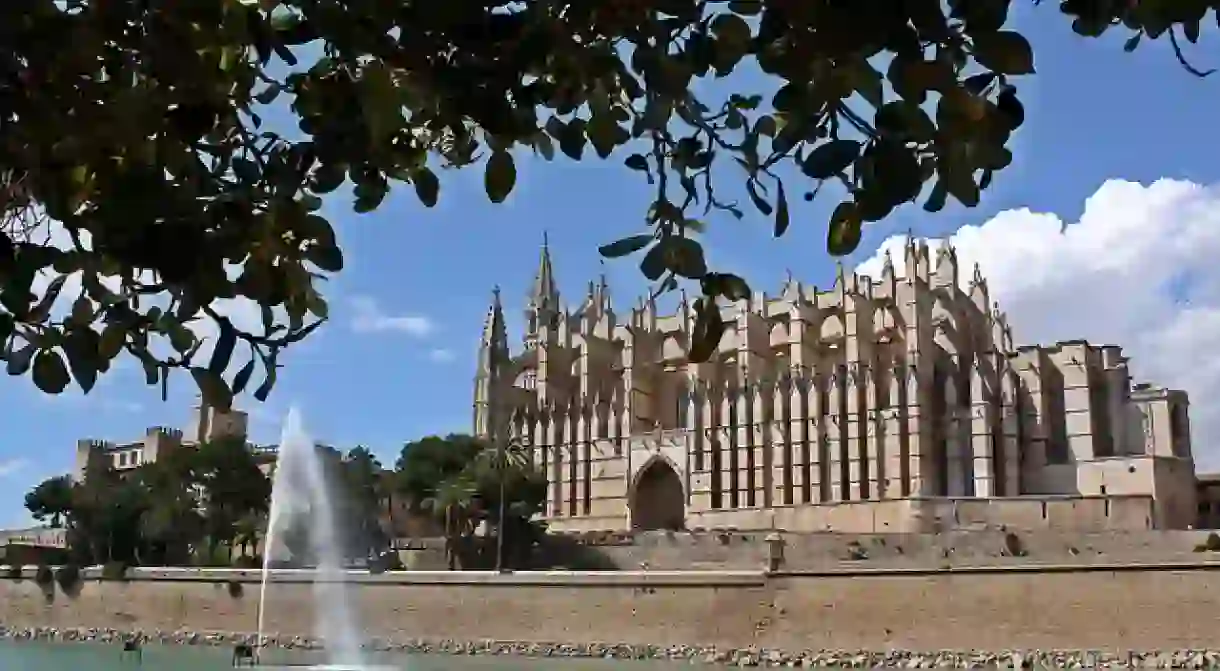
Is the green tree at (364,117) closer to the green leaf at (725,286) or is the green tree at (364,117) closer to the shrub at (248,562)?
the green leaf at (725,286)

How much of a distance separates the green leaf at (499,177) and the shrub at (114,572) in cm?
4046

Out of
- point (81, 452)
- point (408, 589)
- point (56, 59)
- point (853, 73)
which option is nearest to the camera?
point (853, 73)

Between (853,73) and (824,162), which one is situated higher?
(853,73)

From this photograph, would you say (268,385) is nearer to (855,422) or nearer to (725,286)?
(725,286)

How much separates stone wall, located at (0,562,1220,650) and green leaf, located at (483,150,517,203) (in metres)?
25.8

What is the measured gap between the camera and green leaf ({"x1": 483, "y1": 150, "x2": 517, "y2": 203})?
10.2ft

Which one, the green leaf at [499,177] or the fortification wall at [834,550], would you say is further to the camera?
the fortification wall at [834,550]

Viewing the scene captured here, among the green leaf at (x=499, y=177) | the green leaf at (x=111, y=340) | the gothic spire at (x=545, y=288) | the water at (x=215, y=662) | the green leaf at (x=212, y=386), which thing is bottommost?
the water at (x=215, y=662)

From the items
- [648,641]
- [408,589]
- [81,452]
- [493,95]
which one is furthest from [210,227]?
[81,452]

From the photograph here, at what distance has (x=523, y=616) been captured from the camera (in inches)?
1299

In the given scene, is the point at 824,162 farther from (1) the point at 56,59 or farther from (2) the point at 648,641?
(2) the point at 648,641

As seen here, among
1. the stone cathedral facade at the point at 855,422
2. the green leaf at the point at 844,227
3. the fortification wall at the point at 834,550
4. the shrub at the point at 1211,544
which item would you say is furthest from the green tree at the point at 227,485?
the green leaf at the point at 844,227

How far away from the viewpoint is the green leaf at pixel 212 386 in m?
3.10

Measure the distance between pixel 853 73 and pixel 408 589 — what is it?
3393cm
